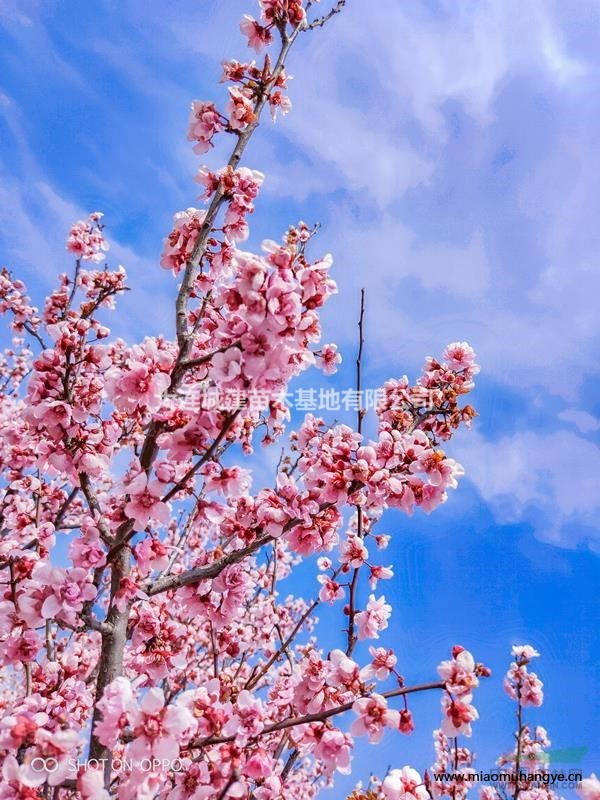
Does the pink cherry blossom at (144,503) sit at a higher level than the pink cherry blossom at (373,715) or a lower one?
higher

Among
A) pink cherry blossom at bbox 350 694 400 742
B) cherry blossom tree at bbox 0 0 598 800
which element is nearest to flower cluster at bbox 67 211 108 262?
cherry blossom tree at bbox 0 0 598 800

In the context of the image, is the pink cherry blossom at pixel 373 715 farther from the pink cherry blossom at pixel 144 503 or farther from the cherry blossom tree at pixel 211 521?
the pink cherry blossom at pixel 144 503

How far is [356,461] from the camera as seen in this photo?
338 cm

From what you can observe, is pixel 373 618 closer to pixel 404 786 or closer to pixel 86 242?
pixel 404 786

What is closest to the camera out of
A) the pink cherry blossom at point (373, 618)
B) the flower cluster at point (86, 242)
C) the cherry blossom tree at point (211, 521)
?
the cherry blossom tree at point (211, 521)

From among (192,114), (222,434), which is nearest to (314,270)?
(222,434)

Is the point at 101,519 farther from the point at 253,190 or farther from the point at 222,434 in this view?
the point at 253,190

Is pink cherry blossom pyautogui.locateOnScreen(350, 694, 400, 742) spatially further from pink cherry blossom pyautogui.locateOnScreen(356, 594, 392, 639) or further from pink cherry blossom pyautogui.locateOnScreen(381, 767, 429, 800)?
pink cherry blossom pyautogui.locateOnScreen(356, 594, 392, 639)

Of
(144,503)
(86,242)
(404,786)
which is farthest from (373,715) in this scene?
(86,242)

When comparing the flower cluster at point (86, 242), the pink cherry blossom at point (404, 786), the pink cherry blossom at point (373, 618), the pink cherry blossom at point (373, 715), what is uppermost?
the flower cluster at point (86, 242)

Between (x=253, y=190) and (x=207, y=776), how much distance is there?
→ 378 centimetres

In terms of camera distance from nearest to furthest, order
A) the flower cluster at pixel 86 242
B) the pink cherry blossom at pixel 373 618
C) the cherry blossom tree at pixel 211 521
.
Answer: the cherry blossom tree at pixel 211 521 → the pink cherry blossom at pixel 373 618 → the flower cluster at pixel 86 242

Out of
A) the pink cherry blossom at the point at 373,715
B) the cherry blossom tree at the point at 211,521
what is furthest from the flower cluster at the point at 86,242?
the pink cherry blossom at the point at 373,715

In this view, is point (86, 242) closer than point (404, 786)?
No
